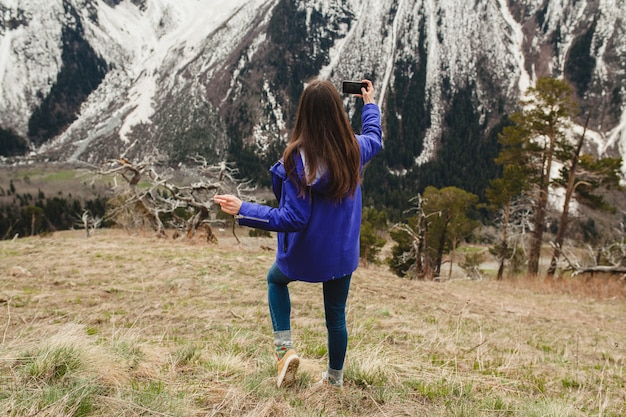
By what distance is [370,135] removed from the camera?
9.64 ft

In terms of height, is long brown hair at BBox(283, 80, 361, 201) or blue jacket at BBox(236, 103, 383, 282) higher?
long brown hair at BBox(283, 80, 361, 201)

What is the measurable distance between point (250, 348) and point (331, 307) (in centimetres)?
143

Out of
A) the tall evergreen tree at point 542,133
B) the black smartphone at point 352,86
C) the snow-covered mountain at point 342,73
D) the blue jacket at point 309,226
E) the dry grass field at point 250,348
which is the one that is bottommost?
the dry grass field at point 250,348

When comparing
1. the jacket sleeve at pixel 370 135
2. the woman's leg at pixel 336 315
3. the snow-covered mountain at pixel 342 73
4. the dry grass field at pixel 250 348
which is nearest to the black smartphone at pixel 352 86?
the jacket sleeve at pixel 370 135

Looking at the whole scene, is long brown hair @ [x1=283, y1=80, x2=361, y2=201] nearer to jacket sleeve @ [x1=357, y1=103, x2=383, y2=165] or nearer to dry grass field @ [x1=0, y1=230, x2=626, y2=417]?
jacket sleeve @ [x1=357, y1=103, x2=383, y2=165]

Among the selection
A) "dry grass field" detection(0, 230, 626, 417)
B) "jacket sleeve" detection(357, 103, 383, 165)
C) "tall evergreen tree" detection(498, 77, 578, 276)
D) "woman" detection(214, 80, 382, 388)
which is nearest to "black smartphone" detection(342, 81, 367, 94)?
"jacket sleeve" detection(357, 103, 383, 165)

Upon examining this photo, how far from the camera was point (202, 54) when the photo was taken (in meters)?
184

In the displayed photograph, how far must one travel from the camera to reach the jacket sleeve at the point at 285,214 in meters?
2.39

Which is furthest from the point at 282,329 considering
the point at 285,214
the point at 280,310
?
the point at 285,214

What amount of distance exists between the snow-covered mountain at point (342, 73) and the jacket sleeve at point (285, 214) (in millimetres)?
129070

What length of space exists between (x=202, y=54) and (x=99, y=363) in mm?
202166

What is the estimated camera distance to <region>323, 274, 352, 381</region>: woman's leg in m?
2.73

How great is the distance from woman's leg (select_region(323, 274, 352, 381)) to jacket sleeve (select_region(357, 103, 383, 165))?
2.88ft

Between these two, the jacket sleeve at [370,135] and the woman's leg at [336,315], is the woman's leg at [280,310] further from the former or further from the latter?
the jacket sleeve at [370,135]
